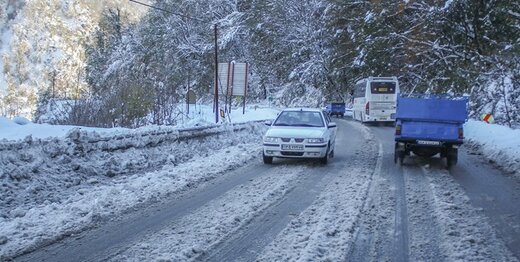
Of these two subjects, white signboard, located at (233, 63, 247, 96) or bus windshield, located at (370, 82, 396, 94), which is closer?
white signboard, located at (233, 63, 247, 96)

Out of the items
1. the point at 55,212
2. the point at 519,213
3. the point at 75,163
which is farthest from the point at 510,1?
the point at 55,212

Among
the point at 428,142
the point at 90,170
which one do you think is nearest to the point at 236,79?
the point at 428,142

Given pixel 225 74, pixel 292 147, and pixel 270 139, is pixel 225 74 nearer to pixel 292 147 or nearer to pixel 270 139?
pixel 270 139

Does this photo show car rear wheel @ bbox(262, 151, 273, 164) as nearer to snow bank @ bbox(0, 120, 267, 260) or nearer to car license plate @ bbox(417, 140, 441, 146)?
snow bank @ bbox(0, 120, 267, 260)

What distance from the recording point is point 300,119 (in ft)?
46.7

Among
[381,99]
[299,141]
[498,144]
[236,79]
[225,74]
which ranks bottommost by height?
[498,144]

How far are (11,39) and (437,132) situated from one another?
597 ft

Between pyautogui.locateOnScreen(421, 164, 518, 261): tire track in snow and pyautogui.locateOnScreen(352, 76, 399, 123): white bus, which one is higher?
pyautogui.locateOnScreen(352, 76, 399, 123): white bus

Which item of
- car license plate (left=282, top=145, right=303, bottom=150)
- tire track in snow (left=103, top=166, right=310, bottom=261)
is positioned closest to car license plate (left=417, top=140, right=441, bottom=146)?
car license plate (left=282, top=145, right=303, bottom=150)

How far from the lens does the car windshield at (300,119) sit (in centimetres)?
1402

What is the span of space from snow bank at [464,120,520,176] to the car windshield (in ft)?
16.3

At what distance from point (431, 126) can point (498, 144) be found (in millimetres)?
4196

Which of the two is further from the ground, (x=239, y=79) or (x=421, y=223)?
(x=239, y=79)

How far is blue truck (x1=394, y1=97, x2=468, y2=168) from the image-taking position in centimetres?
1287
